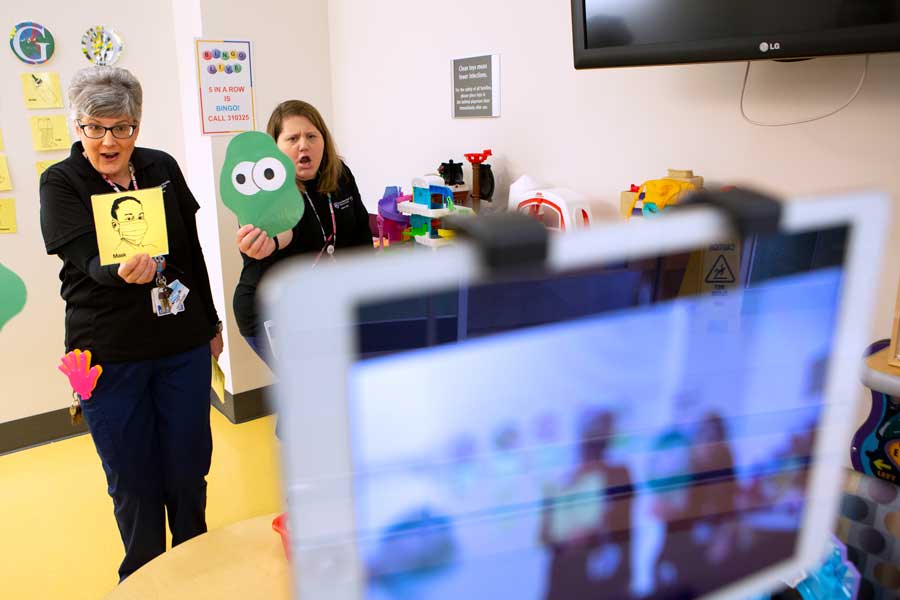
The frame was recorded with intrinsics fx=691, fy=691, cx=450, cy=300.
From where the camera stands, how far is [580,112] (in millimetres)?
2068

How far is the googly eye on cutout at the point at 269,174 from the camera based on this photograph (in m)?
1.42

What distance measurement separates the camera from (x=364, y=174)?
10.4 feet

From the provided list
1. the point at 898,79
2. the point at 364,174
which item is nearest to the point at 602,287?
the point at 898,79

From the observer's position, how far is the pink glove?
1704 mm

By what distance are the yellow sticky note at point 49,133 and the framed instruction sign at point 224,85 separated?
1.80 feet

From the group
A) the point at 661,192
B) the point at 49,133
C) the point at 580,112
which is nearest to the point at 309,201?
the point at 580,112

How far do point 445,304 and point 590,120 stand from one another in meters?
1.75

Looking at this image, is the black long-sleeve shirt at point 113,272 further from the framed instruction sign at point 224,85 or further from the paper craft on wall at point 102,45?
the paper craft on wall at point 102,45

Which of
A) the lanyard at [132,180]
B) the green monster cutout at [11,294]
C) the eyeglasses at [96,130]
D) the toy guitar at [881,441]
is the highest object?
the eyeglasses at [96,130]

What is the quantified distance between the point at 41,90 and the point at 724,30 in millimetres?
2575

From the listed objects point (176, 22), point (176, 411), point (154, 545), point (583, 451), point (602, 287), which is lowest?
point (154, 545)

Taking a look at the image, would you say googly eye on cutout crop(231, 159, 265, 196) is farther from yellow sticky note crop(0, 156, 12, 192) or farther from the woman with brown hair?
yellow sticky note crop(0, 156, 12, 192)

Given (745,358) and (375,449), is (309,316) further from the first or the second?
(745,358)

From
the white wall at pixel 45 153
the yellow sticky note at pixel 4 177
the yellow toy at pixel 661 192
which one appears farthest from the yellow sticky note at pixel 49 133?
the yellow toy at pixel 661 192
